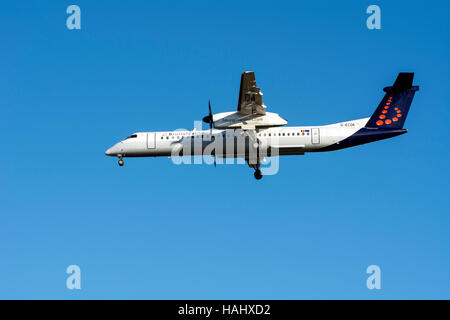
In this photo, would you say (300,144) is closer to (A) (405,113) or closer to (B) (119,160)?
(A) (405,113)

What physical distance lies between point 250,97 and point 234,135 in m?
4.83

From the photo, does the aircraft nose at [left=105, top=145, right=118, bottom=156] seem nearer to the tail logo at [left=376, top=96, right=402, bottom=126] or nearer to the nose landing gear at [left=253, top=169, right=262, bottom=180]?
the nose landing gear at [left=253, top=169, right=262, bottom=180]

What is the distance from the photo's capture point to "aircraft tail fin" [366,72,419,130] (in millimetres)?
38844

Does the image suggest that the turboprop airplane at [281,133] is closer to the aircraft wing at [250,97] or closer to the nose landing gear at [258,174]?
the aircraft wing at [250,97]

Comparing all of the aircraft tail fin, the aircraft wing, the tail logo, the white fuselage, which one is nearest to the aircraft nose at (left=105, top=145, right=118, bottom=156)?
the white fuselage

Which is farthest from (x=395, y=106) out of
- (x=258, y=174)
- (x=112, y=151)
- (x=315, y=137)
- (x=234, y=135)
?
(x=112, y=151)

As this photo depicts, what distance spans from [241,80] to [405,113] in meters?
11.8

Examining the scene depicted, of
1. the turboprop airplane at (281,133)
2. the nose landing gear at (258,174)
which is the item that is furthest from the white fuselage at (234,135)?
the nose landing gear at (258,174)

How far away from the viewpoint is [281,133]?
39.2m

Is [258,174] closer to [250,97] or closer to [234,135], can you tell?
[234,135]

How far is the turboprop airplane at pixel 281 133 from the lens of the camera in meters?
37.7
